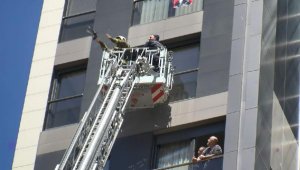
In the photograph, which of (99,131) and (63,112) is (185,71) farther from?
(99,131)

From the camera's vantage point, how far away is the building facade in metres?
40.0

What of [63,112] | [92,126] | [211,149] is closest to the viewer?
[92,126]

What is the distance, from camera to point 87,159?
36594 millimetres

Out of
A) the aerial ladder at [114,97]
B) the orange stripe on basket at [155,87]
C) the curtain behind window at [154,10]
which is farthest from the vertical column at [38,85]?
the orange stripe on basket at [155,87]

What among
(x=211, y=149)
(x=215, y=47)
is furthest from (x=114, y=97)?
(x=215, y=47)

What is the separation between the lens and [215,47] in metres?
42.5

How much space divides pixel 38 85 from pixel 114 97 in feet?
23.3

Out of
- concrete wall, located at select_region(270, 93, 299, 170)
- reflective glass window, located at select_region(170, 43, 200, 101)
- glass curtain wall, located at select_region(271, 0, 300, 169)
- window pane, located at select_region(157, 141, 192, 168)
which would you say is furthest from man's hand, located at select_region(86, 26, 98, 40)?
concrete wall, located at select_region(270, 93, 299, 170)

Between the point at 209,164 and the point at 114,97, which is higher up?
the point at 114,97

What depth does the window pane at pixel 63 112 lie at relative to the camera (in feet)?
146

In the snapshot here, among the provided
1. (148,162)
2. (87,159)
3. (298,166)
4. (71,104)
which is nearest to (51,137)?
(71,104)

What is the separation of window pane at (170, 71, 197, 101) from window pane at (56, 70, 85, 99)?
14.2 feet

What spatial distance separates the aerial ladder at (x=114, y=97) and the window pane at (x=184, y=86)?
45cm

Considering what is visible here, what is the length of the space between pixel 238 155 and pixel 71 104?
30.6 feet
